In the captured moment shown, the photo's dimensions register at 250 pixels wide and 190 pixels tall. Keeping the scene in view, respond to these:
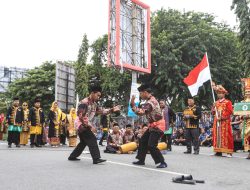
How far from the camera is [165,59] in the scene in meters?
32.2

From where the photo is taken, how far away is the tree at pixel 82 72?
149 ft

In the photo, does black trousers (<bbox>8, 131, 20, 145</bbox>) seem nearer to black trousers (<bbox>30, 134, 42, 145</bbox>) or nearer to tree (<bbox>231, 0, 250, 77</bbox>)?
black trousers (<bbox>30, 134, 42, 145</bbox>)

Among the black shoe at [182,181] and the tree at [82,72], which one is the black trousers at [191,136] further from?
the tree at [82,72]

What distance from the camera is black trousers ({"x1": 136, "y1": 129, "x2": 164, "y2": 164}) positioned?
8.58m

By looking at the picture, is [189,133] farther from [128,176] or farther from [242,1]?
[242,1]

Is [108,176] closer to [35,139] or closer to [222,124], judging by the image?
[222,124]

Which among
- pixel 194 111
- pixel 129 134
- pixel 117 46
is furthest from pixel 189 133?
pixel 117 46

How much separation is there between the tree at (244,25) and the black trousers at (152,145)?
59.5ft

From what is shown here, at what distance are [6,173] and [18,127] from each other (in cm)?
888

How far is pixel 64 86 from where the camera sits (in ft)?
61.8

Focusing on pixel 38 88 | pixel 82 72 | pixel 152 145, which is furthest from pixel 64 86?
pixel 82 72

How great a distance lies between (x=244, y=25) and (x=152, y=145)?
18511 millimetres

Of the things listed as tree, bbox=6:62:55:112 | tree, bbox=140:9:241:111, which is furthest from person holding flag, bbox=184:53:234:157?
tree, bbox=6:62:55:112

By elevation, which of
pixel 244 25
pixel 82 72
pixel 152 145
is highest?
pixel 82 72
